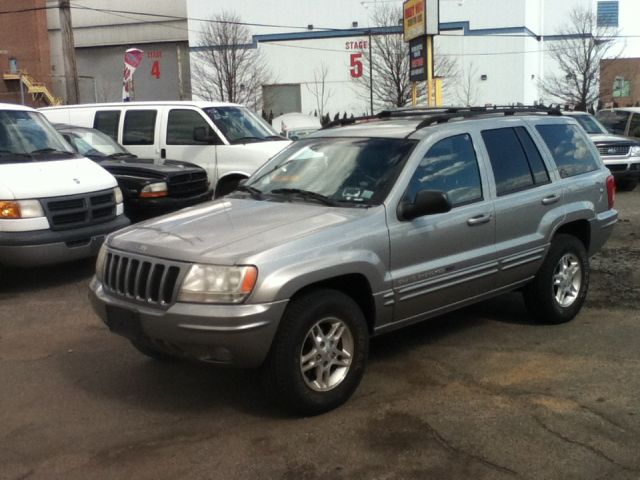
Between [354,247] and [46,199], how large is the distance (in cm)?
456

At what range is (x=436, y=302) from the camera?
502cm

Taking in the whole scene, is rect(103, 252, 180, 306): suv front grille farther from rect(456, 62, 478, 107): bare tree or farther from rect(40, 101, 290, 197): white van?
rect(456, 62, 478, 107): bare tree

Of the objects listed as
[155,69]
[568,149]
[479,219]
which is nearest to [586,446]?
[479,219]

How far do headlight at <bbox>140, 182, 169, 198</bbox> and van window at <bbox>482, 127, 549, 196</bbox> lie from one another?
5.44m

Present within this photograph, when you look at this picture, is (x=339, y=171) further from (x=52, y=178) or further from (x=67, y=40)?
(x=67, y=40)

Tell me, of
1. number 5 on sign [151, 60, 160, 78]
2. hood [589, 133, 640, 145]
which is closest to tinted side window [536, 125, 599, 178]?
hood [589, 133, 640, 145]

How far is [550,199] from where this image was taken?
589 centimetres

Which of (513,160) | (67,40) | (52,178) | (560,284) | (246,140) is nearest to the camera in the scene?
(513,160)

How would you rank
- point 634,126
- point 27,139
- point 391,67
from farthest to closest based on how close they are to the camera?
point 391,67 → point 634,126 → point 27,139

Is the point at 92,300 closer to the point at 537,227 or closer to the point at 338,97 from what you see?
the point at 537,227

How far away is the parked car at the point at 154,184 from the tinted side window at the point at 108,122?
1.63m

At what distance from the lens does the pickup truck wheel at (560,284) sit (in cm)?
596

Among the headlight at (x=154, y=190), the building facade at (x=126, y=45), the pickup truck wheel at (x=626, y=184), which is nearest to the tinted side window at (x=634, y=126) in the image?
the pickup truck wheel at (x=626, y=184)

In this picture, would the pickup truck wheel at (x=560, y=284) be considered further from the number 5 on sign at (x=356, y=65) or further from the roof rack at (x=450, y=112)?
the number 5 on sign at (x=356, y=65)
